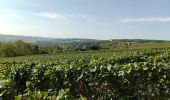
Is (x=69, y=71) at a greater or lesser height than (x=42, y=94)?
lesser

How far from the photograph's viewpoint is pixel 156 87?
12.0 metres

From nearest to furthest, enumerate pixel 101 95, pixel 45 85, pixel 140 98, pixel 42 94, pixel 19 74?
pixel 42 94 → pixel 140 98 → pixel 101 95 → pixel 45 85 → pixel 19 74

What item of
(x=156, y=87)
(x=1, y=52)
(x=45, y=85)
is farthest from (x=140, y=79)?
(x=1, y=52)

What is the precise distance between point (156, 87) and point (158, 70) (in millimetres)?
617

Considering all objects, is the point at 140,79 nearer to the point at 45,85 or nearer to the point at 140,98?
the point at 140,98

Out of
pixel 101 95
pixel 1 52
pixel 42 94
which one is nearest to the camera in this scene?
pixel 42 94

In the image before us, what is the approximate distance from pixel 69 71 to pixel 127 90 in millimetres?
2400

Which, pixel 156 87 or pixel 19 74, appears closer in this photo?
pixel 156 87

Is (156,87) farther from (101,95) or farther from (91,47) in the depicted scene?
(91,47)

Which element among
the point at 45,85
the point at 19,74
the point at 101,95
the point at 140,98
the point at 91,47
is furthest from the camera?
the point at 91,47

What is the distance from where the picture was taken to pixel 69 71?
42.3ft

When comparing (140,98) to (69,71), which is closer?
(140,98)

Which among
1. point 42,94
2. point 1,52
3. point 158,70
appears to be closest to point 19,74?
point 158,70

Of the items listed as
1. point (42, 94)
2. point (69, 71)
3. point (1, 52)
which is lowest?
point (1, 52)
